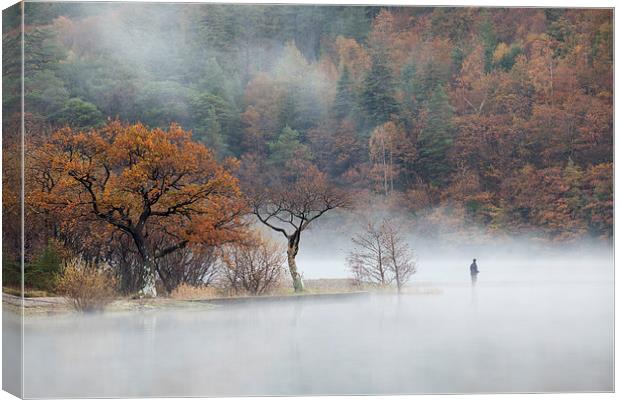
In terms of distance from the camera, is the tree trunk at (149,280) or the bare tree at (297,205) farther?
the bare tree at (297,205)

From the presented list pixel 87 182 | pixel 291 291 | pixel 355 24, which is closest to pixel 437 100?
pixel 355 24

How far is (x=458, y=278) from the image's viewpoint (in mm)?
12445

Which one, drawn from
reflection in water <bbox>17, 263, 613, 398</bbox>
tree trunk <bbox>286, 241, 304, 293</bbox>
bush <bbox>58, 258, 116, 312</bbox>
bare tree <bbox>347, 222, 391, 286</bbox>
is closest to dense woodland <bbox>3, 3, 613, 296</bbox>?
bush <bbox>58, 258, 116, 312</bbox>

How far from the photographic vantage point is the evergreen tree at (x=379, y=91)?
1243 centimetres

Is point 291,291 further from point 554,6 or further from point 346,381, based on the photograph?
point 554,6

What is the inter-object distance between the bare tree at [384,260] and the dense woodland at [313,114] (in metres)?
0.41

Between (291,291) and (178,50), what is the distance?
2.89 metres

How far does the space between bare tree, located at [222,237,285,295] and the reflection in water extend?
238mm

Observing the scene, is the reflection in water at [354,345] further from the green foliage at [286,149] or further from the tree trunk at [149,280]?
the green foliage at [286,149]

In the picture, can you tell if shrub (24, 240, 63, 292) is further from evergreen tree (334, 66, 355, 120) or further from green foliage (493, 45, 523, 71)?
green foliage (493, 45, 523, 71)

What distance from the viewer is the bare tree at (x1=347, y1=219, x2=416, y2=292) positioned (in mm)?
12367

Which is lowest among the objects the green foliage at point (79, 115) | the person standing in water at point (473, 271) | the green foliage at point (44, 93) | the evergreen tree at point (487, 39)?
the person standing in water at point (473, 271)

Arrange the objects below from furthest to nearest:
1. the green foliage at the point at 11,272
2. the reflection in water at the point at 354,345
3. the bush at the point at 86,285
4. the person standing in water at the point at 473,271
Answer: the person standing in water at the point at 473,271, the bush at the point at 86,285, the green foliage at the point at 11,272, the reflection in water at the point at 354,345

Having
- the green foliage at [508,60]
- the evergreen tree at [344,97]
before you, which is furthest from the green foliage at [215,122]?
the green foliage at [508,60]
